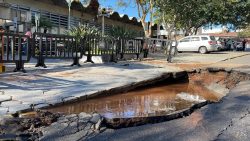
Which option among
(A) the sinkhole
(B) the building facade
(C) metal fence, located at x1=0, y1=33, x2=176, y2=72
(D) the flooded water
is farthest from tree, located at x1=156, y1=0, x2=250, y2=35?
(D) the flooded water

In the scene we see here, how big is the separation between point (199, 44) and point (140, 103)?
82.8 ft

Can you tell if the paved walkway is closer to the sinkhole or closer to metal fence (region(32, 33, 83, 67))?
the sinkhole

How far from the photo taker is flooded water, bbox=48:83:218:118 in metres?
6.88

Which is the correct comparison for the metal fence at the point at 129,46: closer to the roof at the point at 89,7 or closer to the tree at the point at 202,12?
the roof at the point at 89,7

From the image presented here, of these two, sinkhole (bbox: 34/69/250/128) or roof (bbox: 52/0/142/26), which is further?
roof (bbox: 52/0/142/26)

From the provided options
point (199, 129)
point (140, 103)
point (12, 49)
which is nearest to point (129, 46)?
point (12, 49)

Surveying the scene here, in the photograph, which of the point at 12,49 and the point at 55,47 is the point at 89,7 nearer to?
the point at 55,47

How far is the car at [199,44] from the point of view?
1267 inches

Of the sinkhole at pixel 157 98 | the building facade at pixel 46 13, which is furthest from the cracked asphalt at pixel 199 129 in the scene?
the building facade at pixel 46 13

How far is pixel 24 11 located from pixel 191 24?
22644 mm

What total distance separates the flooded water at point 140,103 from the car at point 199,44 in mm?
21966

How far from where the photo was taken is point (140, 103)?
8203 mm

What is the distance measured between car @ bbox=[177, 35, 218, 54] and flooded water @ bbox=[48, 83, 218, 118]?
2197cm

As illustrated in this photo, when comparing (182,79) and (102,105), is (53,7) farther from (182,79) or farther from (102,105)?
(102,105)
